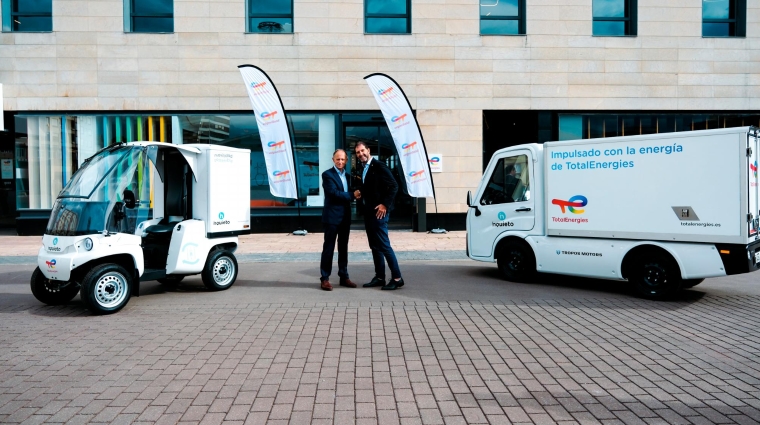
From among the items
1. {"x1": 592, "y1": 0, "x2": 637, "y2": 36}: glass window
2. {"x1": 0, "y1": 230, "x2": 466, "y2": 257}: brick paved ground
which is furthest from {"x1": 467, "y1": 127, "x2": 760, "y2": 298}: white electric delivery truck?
{"x1": 592, "y1": 0, "x2": 637, "y2": 36}: glass window

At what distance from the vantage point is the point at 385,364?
4.63m

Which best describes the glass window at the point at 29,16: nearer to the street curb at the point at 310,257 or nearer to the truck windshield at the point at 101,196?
the street curb at the point at 310,257

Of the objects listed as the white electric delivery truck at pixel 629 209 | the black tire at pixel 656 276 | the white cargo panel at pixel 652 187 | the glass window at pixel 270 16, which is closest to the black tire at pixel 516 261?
the white electric delivery truck at pixel 629 209

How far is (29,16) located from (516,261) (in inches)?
619

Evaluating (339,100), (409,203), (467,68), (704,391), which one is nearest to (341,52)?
(339,100)

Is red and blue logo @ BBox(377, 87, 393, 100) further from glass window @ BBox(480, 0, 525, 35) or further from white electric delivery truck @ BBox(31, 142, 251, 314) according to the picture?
white electric delivery truck @ BBox(31, 142, 251, 314)

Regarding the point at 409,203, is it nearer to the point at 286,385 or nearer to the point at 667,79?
the point at 667,79

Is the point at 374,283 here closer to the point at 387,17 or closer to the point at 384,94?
the point at 384,94

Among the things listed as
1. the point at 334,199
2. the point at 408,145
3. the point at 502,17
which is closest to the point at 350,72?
the point at 408,145

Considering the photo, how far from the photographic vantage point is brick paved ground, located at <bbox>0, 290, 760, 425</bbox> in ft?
12.1

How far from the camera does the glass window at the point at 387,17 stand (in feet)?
55.2

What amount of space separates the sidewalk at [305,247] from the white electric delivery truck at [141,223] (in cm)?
339

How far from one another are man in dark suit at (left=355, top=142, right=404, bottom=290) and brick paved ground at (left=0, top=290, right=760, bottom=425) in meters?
1.20

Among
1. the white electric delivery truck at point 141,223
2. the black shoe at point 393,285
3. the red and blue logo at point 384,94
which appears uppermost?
the red and blue logo at point 384,94
